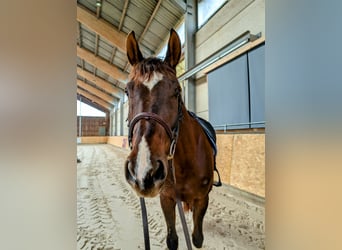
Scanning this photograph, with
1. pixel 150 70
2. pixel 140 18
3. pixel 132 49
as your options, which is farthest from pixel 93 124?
pixel 150 70

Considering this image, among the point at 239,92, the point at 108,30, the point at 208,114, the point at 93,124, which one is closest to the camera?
the point at 239,92

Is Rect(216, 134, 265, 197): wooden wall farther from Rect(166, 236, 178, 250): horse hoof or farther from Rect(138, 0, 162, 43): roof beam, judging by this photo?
Rect(138, 0, 162, 43): roof beam

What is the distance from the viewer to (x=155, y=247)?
153 centimetres

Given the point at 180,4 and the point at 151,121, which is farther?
the point at 180,4

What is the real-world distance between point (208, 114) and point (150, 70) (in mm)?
3328

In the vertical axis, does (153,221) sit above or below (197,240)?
below

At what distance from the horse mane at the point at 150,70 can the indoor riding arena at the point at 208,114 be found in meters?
0.04

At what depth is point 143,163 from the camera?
68cm

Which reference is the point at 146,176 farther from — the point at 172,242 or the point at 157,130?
the point at 172,242

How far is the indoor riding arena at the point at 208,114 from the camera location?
1.68 meters

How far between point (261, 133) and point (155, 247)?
1.65 m

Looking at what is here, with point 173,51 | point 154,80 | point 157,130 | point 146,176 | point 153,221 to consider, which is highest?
point 173,51
